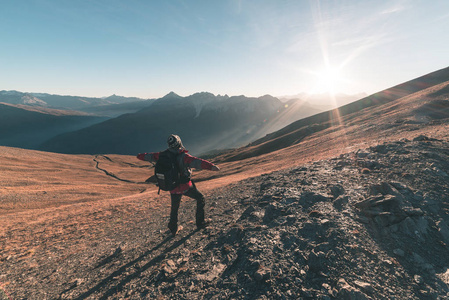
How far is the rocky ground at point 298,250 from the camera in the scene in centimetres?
438

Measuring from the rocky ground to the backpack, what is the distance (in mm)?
2511

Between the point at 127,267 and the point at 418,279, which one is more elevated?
the point at 418,279

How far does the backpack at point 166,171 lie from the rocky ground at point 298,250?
2511 mm

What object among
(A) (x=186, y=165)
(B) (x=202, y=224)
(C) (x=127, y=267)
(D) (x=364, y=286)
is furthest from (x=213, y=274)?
(A) (x=186, y=165)

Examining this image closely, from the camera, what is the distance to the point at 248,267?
517 cm

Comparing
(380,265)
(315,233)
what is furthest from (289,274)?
(380,265)

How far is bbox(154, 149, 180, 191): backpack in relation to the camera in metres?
6.96

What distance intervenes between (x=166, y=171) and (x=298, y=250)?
4.99 metres

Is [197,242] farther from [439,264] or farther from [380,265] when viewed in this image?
[439,264]

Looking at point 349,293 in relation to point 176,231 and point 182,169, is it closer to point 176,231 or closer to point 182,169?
point 182,169

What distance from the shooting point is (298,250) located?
17.6ft

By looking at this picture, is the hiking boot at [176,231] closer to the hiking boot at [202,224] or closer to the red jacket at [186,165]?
the hiking boot at [202,224]

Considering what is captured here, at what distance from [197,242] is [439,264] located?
6794 millimetres

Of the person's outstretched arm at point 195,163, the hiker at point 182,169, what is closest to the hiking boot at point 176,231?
the hiker at point 182,169
